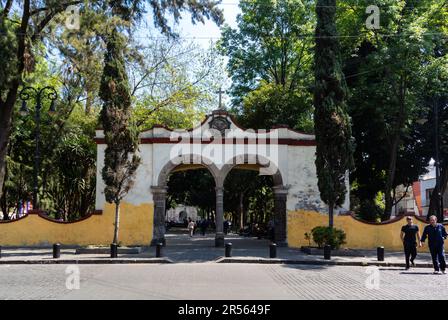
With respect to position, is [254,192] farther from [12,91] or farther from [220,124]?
[12,91]

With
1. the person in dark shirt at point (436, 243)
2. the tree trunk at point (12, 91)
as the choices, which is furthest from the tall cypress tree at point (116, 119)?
the person in dark shirt at point (436, 243)

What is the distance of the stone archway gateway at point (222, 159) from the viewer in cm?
2280

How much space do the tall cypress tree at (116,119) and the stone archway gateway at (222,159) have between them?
11.4 feet

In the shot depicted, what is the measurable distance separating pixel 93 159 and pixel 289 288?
23922 mm

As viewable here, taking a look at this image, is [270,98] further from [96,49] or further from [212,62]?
[96,49]

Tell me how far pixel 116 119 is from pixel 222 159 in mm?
6074

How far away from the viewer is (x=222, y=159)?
2316cm

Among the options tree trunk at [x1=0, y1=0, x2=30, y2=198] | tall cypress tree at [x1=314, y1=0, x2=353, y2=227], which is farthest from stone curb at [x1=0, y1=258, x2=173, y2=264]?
tall cypress tree at [x1=314, y1=0, x2=353, y2=227]

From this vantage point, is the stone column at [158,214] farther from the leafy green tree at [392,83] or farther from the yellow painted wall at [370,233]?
the leafy green tree at [392,83]

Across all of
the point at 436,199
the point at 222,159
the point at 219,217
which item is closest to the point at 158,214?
the point at 219,217

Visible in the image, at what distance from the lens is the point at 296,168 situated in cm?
2331

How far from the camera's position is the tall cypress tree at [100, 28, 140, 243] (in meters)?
18.9

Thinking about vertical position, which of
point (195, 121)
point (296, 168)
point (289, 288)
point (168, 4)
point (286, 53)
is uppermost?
point (286, 53)
